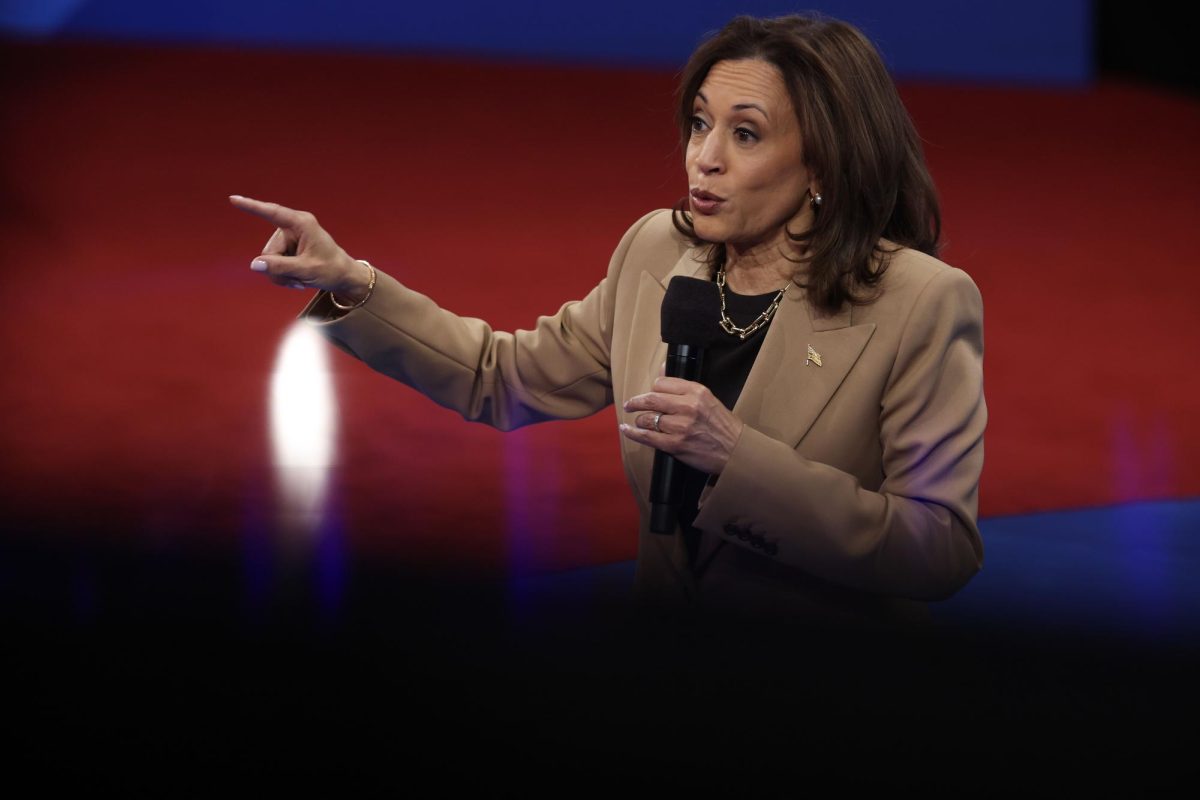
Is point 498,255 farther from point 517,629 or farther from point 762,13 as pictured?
point 517,629

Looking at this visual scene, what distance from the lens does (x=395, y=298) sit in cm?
189

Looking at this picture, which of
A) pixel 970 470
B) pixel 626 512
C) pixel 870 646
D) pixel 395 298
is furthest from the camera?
pixel 626 512

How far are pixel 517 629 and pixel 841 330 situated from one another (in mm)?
747

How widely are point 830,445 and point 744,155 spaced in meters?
0.35

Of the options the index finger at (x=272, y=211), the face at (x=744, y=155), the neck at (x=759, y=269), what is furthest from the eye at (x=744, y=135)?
the index finger at (x=272, y=211)

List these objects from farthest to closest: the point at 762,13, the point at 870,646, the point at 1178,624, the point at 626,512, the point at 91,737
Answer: the point at 762,13 < the point at 626,512 < the point at 1178,624 < the point at 870,646 < the point at 91,737

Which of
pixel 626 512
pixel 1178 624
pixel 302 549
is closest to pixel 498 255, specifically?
pixel 626 512

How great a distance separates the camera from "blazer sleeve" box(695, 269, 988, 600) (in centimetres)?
158

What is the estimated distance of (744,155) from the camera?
170 cm

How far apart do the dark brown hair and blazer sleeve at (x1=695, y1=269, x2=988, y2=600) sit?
10cm

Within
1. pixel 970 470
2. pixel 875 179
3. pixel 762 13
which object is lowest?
pixel 970 470

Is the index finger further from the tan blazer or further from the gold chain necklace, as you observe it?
the gold chain necklace

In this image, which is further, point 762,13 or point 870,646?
point 762,13

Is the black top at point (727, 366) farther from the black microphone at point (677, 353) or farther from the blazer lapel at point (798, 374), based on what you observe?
the black microphone at point (677, 353)
